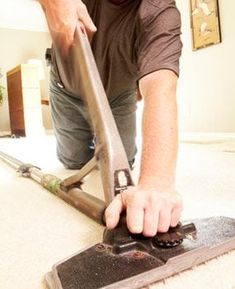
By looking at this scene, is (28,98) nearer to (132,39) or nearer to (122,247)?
(132,39)

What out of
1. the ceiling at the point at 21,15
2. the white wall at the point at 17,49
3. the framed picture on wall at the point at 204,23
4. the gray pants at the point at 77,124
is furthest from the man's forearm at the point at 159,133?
the white wall at the point at 17,49

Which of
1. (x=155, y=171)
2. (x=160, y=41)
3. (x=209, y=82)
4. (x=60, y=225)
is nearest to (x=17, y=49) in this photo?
(x=209, y=82)

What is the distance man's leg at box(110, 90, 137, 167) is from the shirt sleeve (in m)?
0.48

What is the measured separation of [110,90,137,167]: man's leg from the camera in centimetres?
129

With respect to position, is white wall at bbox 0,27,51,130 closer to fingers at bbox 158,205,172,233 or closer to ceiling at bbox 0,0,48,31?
ceiling at bbox 0,0,48,31

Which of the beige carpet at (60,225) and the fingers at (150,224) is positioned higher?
the fingers at (150,224)

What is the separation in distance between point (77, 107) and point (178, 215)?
84 cm

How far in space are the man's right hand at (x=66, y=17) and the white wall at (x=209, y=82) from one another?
1.97m

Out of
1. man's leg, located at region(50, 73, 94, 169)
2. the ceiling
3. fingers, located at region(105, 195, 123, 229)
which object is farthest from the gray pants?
the ceiling

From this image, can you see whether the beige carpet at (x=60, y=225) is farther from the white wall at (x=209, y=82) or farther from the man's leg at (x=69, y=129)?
the white wall at (x=209, y=82)

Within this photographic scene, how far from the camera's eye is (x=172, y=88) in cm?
67

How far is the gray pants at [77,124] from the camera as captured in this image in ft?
4.21

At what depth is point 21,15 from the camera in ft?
16.2

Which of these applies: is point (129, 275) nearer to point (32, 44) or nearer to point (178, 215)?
point (178, 215)
